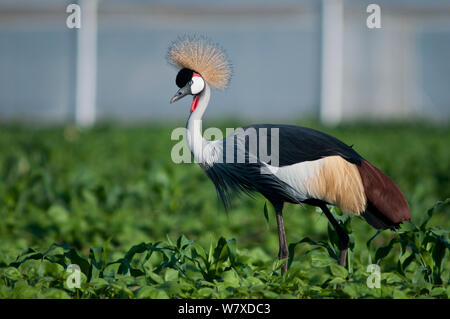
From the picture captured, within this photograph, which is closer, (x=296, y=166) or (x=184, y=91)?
(x=184, y=91)

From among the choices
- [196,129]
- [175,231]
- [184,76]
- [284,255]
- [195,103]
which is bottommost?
[175,231]

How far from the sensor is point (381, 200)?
308 cm

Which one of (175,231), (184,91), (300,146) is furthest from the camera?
(175,231)

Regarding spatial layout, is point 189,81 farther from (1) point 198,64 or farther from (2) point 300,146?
(2) point 300,146

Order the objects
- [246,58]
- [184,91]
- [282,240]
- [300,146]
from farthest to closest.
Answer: [246,58]
[282,240]
[300,146]
[184,91]

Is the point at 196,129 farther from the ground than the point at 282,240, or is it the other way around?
the point at 196,129

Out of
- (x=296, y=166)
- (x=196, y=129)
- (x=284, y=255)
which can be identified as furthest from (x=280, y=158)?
(x=284, y=255)

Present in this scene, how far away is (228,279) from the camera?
10.3ft

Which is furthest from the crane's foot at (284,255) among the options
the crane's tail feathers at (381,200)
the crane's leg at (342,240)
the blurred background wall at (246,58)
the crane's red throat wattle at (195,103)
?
the blurred background wall at (246,58)

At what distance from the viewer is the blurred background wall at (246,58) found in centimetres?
1398

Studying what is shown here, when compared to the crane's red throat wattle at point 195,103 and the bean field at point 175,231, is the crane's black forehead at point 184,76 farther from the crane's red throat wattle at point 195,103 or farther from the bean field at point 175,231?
the bean field at point 175,231

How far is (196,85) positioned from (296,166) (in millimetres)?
616
